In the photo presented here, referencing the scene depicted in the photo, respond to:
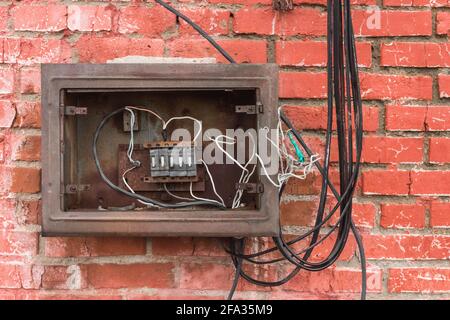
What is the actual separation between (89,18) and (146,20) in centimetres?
15

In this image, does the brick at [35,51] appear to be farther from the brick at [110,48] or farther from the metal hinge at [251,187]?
the metal hinge at [251,187]

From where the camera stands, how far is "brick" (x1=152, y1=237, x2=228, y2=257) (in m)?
1.31

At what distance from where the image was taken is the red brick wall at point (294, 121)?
1296 mm

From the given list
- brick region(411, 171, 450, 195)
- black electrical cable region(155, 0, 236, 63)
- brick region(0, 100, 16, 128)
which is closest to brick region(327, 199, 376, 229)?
brick region(411, 171, 450, 195)

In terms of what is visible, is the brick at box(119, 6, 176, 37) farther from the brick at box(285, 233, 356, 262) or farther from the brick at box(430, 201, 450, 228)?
the brick at box(430, 201, 450, 228)

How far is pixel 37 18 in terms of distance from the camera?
1298 mm

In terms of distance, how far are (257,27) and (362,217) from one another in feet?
1.89

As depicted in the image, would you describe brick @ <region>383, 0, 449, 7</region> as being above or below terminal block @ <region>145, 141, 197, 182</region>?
above

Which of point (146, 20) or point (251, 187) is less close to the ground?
point (146, 20)

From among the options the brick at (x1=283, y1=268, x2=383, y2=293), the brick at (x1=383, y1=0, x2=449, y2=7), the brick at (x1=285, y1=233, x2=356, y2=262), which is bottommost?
the brick at (x1=283, y1=268, x2=383, y2=293)

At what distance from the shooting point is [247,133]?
1.25 m

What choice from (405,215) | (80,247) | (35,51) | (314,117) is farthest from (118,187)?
(405,215)

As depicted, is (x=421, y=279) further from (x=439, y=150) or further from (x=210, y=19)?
(x=210, y=19)

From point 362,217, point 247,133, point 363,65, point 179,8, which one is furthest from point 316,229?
point 179,8
